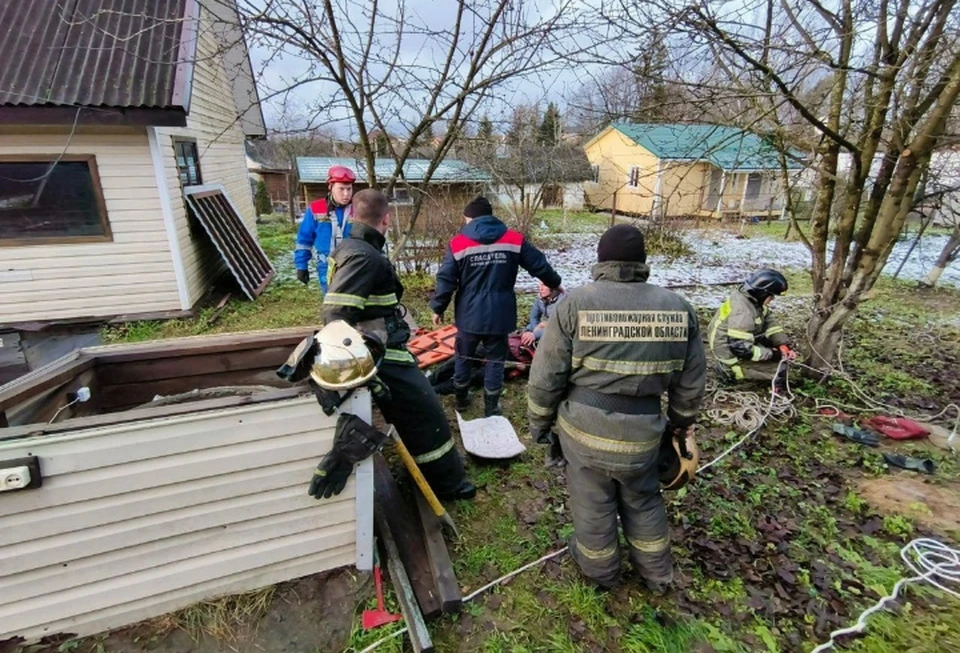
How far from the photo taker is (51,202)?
6297 mm

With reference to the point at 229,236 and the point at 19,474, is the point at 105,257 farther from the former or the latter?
the point at 19,474

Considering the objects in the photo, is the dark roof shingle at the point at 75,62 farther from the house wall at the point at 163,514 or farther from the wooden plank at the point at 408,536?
the wooden plank at the point at 408,536

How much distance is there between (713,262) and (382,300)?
11.6 metres

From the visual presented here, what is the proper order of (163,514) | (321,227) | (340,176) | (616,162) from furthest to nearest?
(616,162) < (321,227) < (340,176) < (163,514)

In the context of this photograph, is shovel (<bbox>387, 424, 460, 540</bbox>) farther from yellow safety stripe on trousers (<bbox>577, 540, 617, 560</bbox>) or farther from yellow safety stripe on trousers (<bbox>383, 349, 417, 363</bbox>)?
yellow safety stripe on trousers (<bbox>577, 540, 617, 560</bbox>)

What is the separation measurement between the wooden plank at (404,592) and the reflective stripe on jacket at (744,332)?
377 centimetres

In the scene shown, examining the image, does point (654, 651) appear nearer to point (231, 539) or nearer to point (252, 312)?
point (231, 539)

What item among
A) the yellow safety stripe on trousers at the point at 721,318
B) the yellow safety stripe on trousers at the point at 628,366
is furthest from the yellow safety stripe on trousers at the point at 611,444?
the yellow safety stripe on trousers at the point at 721,318

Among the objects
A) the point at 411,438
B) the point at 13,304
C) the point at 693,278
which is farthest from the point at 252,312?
the point at 693,278

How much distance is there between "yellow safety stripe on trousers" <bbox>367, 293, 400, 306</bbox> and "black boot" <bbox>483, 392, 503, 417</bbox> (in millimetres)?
1603

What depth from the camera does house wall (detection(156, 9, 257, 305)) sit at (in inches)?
274

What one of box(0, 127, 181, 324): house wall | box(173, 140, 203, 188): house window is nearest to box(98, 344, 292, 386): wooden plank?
box(0, 127, 181, 324): house wall

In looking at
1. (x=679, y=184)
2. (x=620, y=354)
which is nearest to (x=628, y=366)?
(x=620, y=354)

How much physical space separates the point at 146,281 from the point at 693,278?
10193 mm
